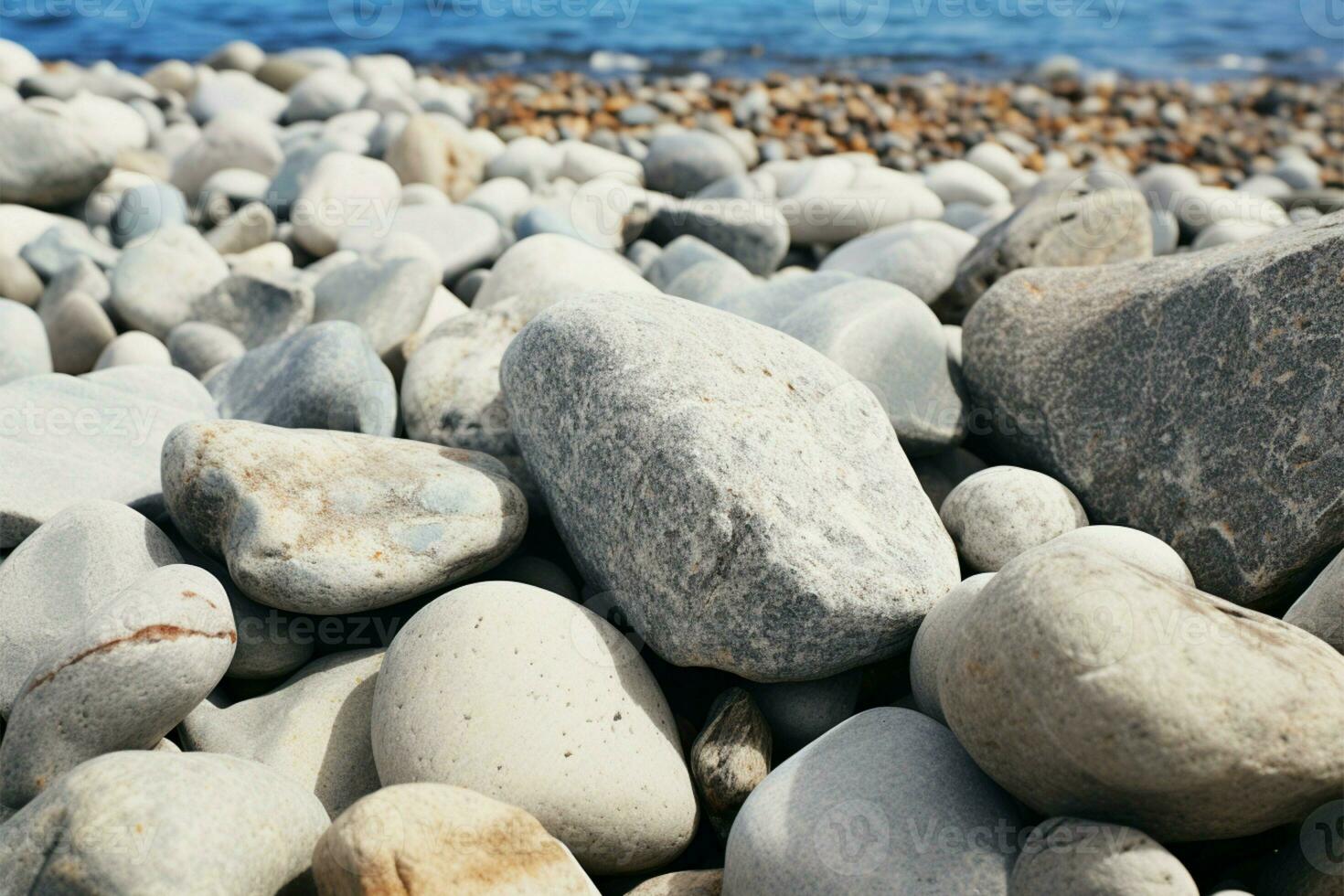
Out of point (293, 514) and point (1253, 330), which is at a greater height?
point (1253, 330)

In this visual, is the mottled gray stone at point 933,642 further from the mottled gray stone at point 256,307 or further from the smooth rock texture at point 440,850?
the mottled gray stone at point 256,307

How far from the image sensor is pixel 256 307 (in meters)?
4.65

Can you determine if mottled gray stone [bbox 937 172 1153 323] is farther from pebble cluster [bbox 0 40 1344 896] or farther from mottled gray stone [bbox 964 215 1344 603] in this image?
mottled gray stone [bbox 964 215 1344 603]

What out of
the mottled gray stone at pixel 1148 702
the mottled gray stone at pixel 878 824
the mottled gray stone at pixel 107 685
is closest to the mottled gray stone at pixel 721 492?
the mottled gray stone at pixel 878 824

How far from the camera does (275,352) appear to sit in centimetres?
379

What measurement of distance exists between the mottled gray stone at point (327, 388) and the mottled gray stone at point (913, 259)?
2.12 m

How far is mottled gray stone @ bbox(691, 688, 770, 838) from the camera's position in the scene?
2.41 meters

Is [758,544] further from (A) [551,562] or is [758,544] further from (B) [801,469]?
(A) [551,562]

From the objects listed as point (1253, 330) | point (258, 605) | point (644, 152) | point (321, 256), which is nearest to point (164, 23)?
point (644, 152)

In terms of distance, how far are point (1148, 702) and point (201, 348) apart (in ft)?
12.7

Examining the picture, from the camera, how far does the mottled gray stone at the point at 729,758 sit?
2.41m

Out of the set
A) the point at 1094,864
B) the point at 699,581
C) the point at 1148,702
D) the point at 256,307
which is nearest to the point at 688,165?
the point at 256,307

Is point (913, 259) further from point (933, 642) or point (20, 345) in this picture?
point (20, 345)

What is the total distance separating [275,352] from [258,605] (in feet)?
4.27
